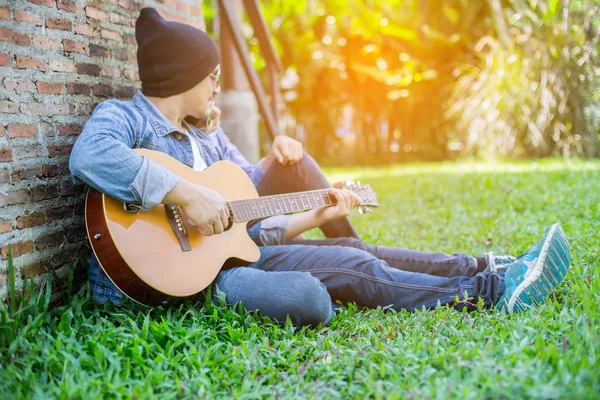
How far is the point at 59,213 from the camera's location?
2484mm

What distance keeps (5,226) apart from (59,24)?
952 mm

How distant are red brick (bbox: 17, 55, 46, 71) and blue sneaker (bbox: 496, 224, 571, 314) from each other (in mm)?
2205

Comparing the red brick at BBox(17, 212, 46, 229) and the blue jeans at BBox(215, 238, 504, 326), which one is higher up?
the red brick at BBox(17, 212, 46, 229)

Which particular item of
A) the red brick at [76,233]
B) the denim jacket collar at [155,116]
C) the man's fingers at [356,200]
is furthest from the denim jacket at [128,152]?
the man's fingers at [356,200]

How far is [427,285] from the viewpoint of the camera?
96.1 inches

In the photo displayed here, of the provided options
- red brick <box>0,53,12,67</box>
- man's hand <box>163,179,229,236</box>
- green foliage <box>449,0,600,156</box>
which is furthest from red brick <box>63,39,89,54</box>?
green foliage <box>449,0,600,156</box>

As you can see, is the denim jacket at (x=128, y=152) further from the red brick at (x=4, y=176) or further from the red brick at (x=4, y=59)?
the red brick at (x=4, y=59)

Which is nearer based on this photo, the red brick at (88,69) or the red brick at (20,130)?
the red brick at (20,130)

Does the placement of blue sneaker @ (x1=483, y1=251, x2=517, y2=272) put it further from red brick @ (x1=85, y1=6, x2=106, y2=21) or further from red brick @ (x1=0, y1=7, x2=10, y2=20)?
red brick @ (x1=0, y1=7, x2=10, y2=20)

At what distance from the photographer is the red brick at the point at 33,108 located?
2.30 m

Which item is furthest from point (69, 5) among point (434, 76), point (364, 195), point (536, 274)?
point (434, 76)

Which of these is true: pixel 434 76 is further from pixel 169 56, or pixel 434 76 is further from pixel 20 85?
pixel 20 85

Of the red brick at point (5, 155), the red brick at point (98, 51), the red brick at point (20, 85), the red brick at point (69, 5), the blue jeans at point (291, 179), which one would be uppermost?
the red brick at point (69, 5)

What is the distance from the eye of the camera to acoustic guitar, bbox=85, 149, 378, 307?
2.10 m
